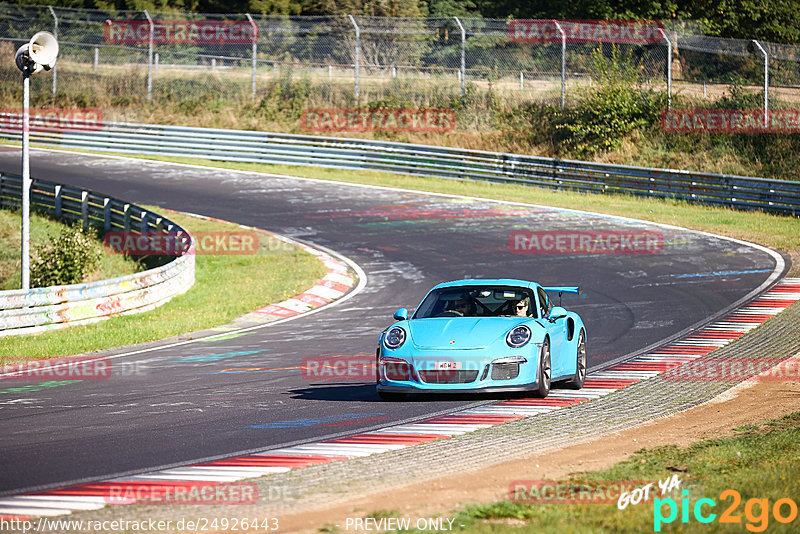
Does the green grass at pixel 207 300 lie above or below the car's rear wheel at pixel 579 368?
below

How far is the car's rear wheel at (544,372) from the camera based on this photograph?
10555 millimetres

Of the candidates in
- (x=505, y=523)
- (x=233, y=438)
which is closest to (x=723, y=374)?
(x=233, y=438)

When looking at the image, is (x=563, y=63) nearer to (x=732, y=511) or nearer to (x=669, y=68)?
(x=669, y=68)

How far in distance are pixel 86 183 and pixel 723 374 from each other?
25.7m

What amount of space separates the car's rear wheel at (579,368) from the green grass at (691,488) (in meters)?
2.86

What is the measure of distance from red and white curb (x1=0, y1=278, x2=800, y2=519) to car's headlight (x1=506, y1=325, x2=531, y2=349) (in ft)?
2.14

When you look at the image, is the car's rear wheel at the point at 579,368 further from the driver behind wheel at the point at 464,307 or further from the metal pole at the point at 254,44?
the metal pole at the point at 254,44

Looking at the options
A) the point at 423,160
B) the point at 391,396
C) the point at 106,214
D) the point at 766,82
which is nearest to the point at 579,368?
the point at 391,396

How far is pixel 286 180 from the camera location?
3494 cm

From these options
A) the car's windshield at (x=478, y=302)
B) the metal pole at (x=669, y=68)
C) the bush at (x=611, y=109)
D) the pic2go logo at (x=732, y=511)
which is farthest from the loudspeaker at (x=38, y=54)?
the bush at (x=611, y=109)

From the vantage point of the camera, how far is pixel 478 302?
11586 millimetres

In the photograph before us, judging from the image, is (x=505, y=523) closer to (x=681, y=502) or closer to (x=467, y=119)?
(x=681, y=502)

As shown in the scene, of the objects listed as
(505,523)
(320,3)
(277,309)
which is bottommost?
(277,309)

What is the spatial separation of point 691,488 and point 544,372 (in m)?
3.98
